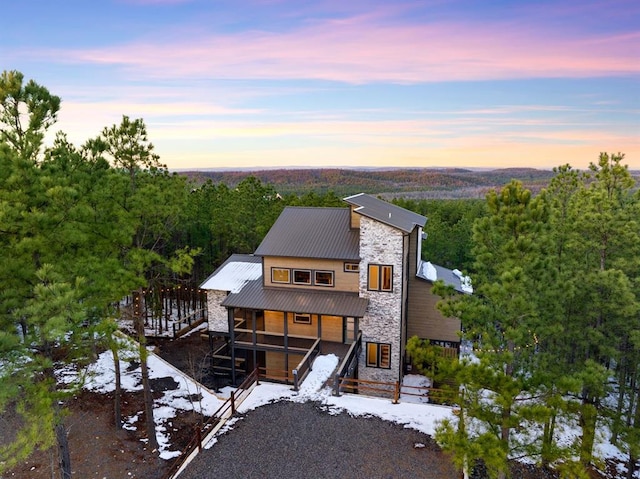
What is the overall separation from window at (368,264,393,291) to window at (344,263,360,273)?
0.71 m

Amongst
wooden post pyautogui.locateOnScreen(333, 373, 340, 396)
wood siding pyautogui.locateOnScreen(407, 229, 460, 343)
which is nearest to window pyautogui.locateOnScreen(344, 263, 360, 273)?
wood siding pyautogui.locateOnScreen(407, 229, 460, 343)

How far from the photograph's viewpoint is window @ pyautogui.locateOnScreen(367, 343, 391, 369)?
17859 mm

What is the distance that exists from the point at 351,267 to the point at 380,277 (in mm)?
1448

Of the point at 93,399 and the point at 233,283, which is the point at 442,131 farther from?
the point at 93,399

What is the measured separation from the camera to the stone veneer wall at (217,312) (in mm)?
20031

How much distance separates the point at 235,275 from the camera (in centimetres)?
2075

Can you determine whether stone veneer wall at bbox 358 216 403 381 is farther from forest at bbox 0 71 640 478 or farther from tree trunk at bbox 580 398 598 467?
tree trunk at bbox 580 398 598 467

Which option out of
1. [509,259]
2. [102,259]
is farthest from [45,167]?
[509,259]

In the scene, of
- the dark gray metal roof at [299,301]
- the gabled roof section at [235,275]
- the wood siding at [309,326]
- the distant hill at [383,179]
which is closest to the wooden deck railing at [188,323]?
the gabled roof section at [235,275]

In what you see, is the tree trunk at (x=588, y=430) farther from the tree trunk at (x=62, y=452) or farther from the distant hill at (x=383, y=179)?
the distant hill at (x=383, y=179)

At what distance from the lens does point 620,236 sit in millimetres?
12250

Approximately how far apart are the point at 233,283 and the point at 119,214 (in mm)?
9134

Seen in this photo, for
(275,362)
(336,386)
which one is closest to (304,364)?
(336,386)

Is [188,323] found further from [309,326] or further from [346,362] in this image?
Answer: [346,362]
